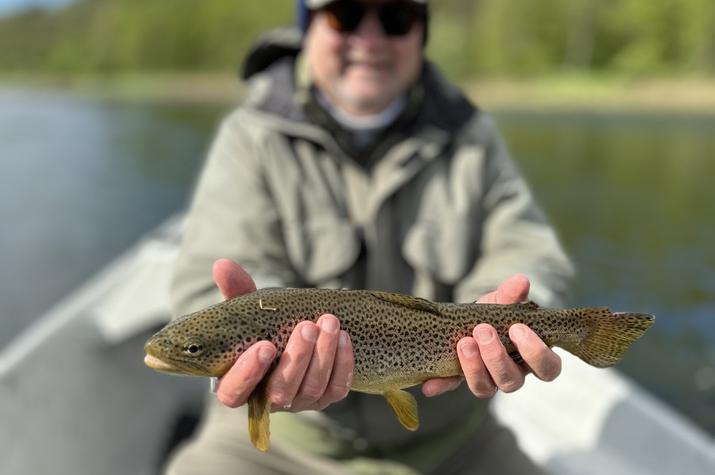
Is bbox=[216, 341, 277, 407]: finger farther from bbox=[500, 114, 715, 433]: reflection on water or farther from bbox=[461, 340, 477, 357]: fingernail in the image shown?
bbox=[500, 114, 715, 433]: reflection on water

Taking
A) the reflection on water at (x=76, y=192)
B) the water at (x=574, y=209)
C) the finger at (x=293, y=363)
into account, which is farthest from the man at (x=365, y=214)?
the reflection on water at (x=76, y=192)

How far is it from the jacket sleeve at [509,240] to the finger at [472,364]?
0.56m

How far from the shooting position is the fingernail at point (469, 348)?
1992 millimetres

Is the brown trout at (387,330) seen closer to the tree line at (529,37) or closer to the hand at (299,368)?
the hand at (299,368)

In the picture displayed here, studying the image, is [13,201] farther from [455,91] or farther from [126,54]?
[126,54]

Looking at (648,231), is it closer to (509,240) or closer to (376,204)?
(509,240)

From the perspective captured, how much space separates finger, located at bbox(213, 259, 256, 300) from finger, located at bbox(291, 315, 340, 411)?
0.32 metres

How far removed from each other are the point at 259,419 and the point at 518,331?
0.81m

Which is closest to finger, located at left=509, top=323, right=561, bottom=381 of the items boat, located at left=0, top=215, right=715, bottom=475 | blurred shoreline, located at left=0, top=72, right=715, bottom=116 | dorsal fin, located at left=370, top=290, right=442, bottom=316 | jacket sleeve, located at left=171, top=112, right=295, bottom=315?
dorsal fin, located at left=370, top=290, right=442, bottom=316

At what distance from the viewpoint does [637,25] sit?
6525cm

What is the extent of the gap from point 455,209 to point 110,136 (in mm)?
30138

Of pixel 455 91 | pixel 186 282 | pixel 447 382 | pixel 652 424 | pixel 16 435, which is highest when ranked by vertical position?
pixel 455 91

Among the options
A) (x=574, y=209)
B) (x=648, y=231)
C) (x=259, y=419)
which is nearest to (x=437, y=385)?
(x=259, y=419)

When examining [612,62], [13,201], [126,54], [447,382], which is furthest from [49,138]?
[126,54]
